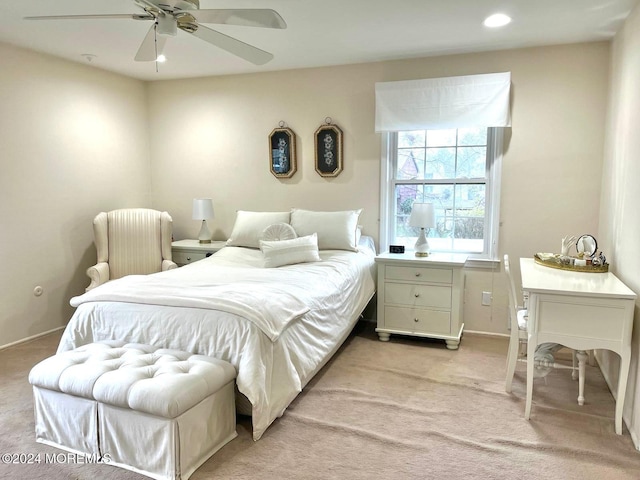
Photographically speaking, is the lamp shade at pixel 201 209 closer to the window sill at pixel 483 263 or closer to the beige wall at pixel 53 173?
the beige wall at pixel 53 173

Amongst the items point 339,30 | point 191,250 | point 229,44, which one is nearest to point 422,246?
point 339,30

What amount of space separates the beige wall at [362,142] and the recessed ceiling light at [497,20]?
24.1 inches

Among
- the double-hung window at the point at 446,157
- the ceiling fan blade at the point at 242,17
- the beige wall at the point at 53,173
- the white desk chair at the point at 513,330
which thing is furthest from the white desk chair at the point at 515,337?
the beige wall at the point at 53,173

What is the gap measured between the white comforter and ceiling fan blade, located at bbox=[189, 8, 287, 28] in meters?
1.41

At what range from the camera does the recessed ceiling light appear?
2.88 meters

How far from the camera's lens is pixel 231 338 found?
2258 mm

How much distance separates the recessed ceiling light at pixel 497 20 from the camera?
288cm

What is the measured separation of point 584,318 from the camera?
7.46ft

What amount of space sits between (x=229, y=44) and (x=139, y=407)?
1915mm

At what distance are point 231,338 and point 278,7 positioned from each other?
2.03 m

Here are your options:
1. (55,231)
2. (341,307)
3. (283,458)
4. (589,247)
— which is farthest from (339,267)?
(55,231)

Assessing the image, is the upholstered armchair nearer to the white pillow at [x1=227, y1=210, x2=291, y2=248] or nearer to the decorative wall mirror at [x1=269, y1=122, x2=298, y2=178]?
the white pillow at [x1=227, y1=210, x2=291, y2=248]

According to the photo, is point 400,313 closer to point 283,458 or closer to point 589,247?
point 589,247

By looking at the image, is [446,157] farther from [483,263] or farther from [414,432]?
[414,432]
